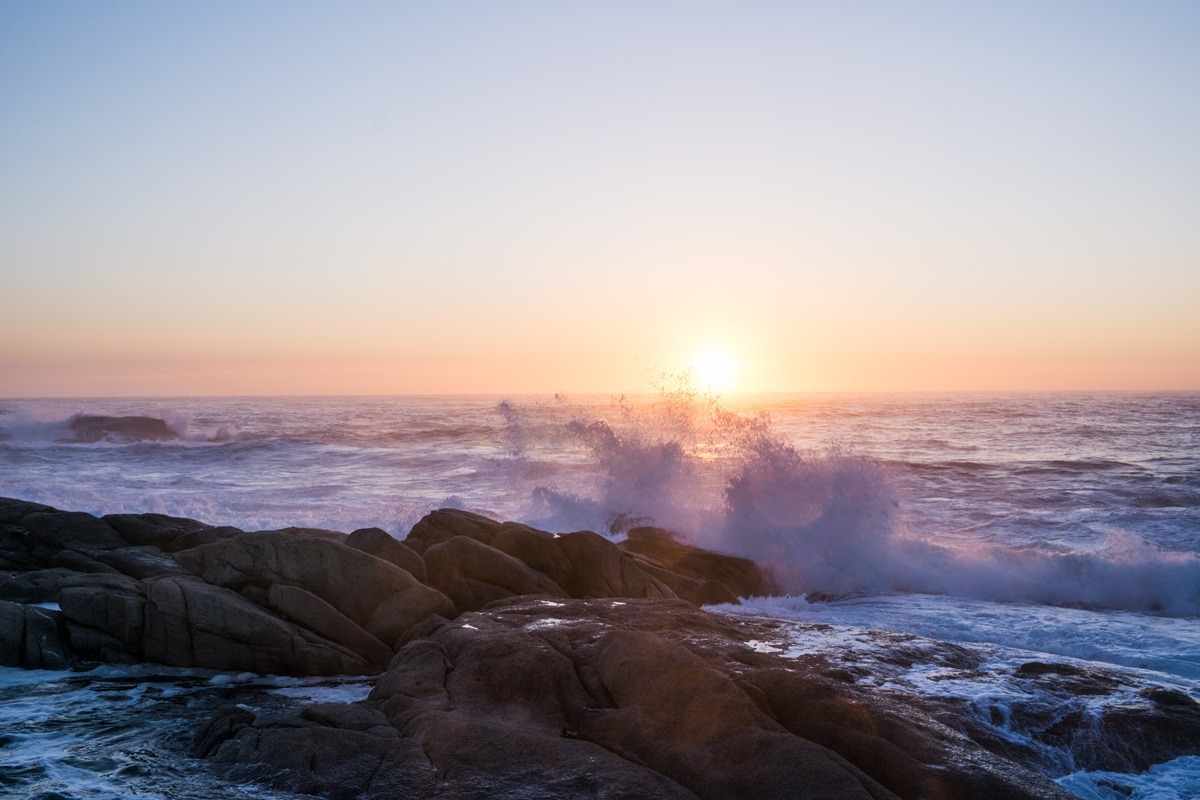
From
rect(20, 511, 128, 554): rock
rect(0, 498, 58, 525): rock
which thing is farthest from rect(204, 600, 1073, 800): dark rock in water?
rect(0, 498, 58, 525): rock

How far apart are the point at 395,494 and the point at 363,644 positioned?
17.6 metres

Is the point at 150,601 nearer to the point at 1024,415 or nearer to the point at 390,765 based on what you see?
the point at 390,765

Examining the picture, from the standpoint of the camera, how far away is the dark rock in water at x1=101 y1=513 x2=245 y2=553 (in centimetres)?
1365

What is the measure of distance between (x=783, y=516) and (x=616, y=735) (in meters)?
13.1

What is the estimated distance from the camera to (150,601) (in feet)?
31.7

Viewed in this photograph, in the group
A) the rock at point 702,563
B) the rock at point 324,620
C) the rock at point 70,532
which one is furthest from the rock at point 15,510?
the rock at point 702,563

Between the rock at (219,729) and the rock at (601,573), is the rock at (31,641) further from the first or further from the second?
the rock at (601,573)

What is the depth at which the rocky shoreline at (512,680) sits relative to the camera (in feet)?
18.9

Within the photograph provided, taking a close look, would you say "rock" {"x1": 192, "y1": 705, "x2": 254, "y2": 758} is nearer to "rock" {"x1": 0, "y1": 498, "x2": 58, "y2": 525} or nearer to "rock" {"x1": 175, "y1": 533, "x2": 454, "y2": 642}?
"rock" {"x1": 175, "y1": 533, "x2": 454, "y2": 642}

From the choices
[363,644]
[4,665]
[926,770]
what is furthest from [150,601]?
[926,770]

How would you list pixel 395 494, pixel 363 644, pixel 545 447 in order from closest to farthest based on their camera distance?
pixel 363 644 < pixel 395 494 < pixel 545 447

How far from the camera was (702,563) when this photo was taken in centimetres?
1575

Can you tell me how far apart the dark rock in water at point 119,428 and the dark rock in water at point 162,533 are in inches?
1423

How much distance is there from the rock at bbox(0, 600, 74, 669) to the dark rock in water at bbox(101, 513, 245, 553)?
403 centimetres
